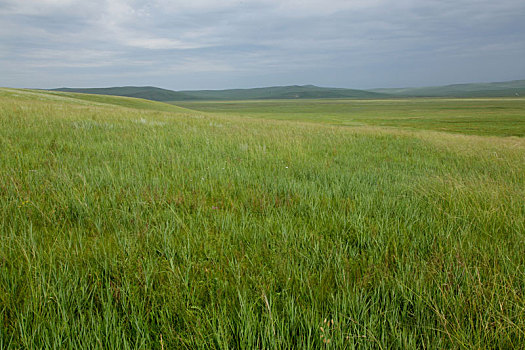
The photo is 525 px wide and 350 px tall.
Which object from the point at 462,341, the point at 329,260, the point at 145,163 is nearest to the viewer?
the point at 462,341

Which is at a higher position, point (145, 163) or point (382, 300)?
point (145, 163)

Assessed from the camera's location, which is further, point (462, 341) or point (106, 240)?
point (106, 240)

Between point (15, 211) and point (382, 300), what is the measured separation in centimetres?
300

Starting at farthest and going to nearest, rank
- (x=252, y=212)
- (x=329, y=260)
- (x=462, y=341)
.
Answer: (x=252, y=212), (x=329, y=260), (x=462, y=341)

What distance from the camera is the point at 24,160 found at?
404 cm

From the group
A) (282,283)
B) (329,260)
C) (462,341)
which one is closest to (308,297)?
(282,283)

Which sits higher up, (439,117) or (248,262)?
Answer: (439,117)

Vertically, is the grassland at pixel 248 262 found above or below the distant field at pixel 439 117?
below

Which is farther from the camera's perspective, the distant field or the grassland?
the distant field

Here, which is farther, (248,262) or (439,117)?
(439,117)

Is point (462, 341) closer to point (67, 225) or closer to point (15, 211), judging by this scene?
point (67, 225)

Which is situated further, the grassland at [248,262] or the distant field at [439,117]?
the distant field at [439,117]

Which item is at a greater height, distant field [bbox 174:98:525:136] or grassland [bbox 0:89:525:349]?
distant field [bbox 174:98:525:136]

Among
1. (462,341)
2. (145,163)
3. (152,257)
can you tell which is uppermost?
Result: (145,163)
